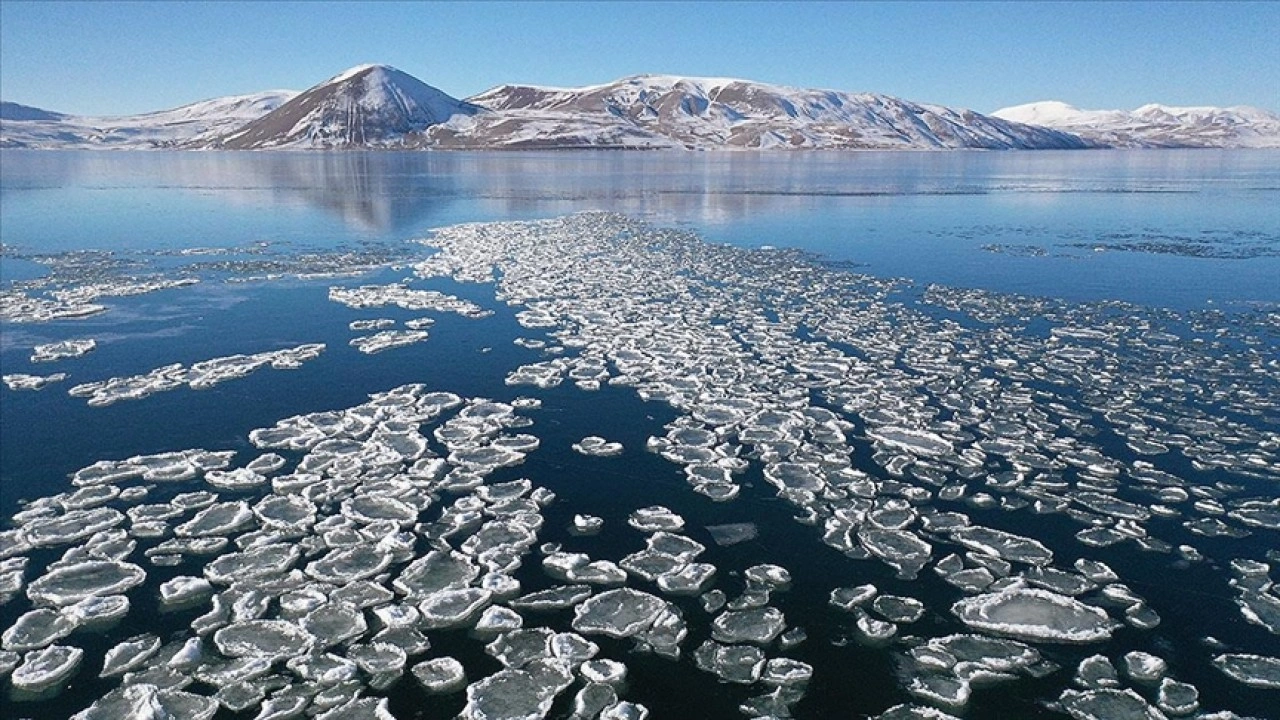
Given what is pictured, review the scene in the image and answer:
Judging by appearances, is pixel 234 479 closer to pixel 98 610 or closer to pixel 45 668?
pixel 98 610

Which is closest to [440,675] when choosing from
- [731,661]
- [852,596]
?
[731,661]

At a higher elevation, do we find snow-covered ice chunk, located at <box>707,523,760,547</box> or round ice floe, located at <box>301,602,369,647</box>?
snow-covered ice chunk, located at <box>707,523,760,547</box>

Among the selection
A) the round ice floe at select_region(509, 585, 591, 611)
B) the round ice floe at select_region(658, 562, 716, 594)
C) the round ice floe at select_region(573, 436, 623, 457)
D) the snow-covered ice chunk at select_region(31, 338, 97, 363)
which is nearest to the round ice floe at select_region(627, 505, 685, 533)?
the round ice floe at select_region(658, 562, 716, 594)

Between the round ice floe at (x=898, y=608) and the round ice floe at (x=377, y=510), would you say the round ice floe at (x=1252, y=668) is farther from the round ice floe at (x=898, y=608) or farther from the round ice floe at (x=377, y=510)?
the round ice floe at (x=377, y=510)

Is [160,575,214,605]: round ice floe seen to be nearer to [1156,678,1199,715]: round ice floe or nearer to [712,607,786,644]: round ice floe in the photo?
[712,607,786,644]: round ice floe

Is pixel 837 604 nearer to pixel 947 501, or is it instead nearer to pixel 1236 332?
pixel 947 501

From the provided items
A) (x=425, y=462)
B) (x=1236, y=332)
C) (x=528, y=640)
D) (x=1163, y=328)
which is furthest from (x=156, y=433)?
(x=1236, y=332)

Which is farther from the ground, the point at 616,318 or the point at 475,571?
the point at 616,318
